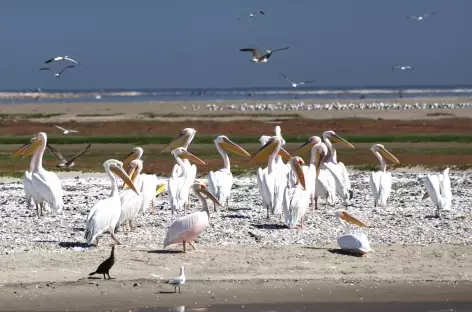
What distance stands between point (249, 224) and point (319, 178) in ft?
6.74

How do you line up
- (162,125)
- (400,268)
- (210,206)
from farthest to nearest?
(162,125), (210,206), (400,268)

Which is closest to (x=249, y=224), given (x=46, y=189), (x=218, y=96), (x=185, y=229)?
(x=185, y=229)

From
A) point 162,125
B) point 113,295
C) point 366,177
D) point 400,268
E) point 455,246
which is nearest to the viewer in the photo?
point 113,295

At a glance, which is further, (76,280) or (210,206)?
(210,206)

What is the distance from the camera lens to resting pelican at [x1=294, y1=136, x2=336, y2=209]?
45.7 ft

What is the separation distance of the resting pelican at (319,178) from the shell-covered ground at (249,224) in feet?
0.72

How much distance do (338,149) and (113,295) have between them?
17.0 meters

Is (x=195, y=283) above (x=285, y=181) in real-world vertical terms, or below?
below

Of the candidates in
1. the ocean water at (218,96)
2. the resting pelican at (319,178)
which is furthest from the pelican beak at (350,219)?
the ocean water at (218,96)

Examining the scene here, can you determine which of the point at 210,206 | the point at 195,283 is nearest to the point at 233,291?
the point at 195,283

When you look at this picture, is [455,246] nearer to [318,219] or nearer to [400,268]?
[400,268]

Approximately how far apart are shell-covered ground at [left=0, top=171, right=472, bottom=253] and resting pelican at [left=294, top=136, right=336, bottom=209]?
220 millimetres

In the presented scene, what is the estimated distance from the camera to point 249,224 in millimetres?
12805

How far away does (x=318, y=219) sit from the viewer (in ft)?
43.9
